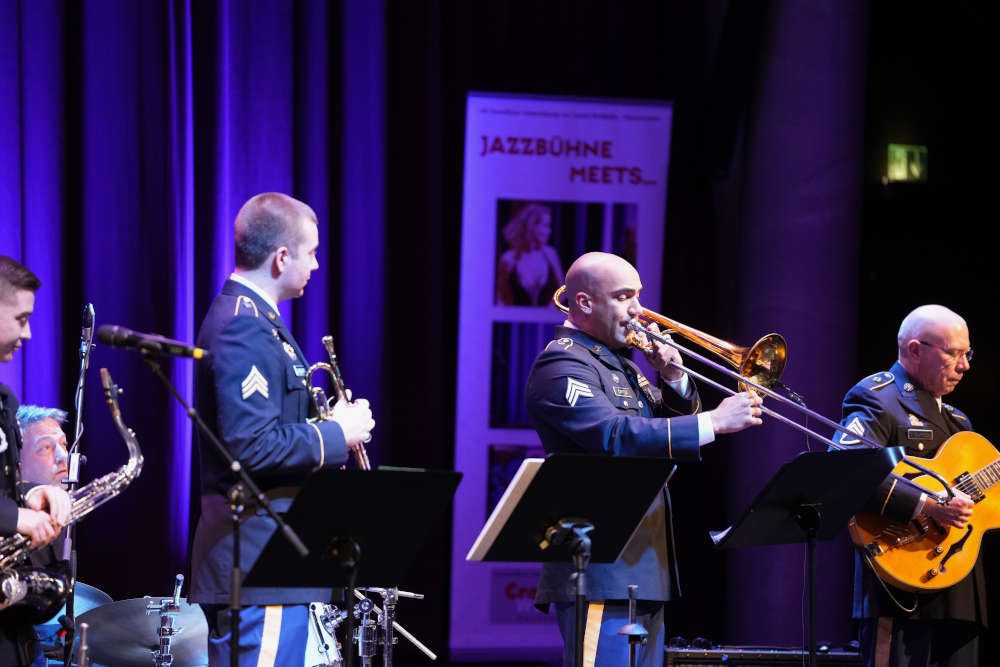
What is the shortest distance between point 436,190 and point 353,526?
152 inches

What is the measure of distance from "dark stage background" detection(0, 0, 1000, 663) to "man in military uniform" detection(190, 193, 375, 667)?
2.91 m

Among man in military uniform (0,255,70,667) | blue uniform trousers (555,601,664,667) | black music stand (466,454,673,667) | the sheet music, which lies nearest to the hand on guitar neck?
blue uniform trousers (555,601,664,667)

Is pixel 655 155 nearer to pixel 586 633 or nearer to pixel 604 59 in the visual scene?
pixel 604 59

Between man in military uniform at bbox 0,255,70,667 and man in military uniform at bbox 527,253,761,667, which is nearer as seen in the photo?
man in military uniform at bbox 0,255,70,667

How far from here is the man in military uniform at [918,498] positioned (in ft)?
15.2

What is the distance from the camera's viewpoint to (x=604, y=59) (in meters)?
7.00

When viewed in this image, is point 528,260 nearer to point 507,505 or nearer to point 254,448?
point 507,505

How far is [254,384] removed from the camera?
3.19 meters

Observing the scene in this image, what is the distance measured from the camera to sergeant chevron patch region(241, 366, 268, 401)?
3168mm

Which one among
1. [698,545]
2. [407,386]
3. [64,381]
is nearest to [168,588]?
[64,381]

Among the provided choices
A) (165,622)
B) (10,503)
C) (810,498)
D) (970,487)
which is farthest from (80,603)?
(970,487)

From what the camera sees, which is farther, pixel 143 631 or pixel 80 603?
pixel 80 603

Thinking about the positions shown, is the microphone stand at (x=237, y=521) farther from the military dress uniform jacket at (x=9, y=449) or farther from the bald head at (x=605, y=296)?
the bald head at (x=605, y=296)

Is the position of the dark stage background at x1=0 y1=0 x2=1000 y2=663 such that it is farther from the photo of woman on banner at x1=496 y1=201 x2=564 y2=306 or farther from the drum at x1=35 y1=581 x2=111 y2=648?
the drum at x1=35 y1=581 x2=111 y2=648
